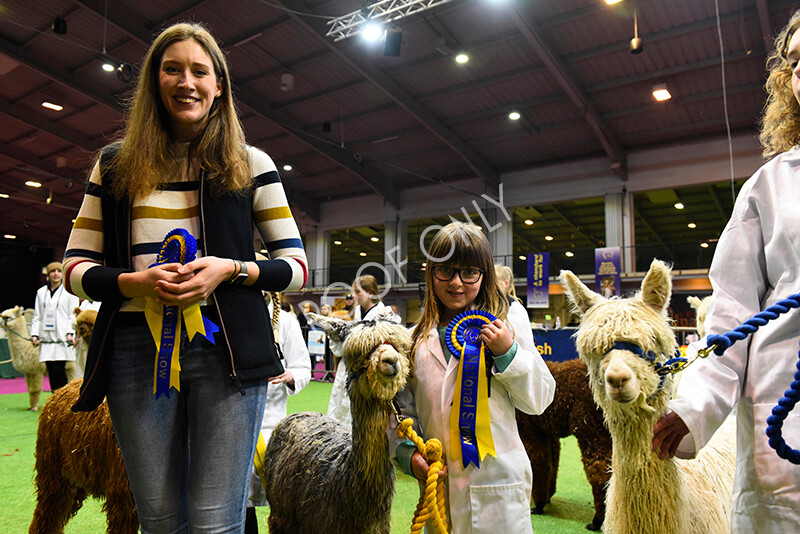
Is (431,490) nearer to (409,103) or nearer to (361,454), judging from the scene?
(361,454)

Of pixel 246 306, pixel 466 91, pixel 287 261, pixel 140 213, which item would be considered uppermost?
pixel 466 91

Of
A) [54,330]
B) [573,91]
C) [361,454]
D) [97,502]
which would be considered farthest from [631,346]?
[573,91]

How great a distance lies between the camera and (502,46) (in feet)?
42.1

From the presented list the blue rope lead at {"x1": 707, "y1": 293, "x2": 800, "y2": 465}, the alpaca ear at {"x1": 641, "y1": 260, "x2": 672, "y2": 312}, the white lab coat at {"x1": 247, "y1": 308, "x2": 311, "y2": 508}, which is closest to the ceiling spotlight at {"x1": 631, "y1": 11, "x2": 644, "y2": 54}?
the white lab coat at {"x1": 247, "y1": 308, "x2": 311, "y2": 508}

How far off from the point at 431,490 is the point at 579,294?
992mm

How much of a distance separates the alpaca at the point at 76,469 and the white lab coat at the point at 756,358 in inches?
87.0

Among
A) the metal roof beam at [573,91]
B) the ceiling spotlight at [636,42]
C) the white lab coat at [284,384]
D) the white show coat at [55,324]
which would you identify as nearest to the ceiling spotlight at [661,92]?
the metal roof beam at [573,91]

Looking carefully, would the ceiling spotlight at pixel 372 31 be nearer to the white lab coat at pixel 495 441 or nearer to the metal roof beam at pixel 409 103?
the metal roof beam at pixel 409 103

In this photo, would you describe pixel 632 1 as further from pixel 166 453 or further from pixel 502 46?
pixel 166 453

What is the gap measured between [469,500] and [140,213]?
4.36 feet

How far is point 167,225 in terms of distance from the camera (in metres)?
1.24

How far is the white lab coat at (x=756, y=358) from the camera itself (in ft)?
3.40

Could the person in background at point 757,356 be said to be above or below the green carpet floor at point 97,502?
above

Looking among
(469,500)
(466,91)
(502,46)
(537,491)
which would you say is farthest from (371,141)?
(469,500)
